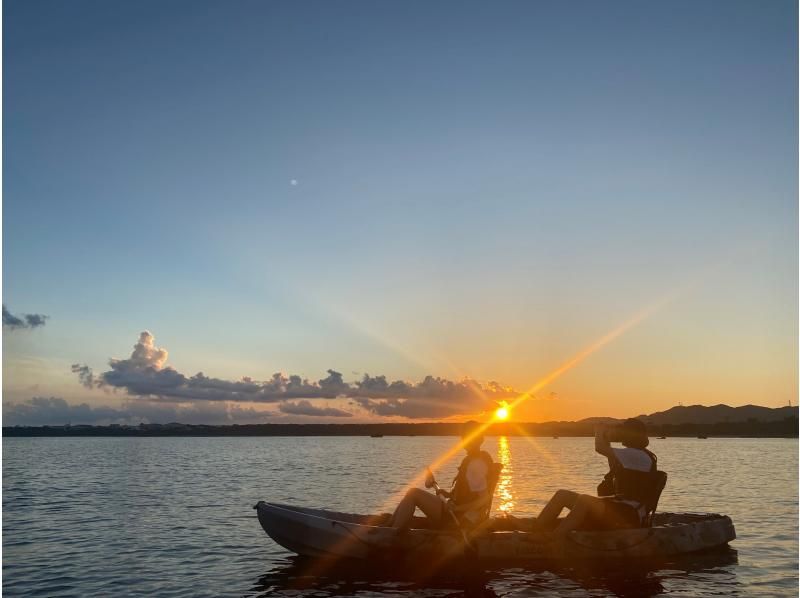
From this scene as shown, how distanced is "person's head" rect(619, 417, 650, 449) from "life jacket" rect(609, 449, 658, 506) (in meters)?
0.49

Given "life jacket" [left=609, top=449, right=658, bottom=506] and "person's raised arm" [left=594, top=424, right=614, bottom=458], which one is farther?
"life jacket" [left=609, top=449, right=658, bottom=506]

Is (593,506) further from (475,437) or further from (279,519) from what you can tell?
(279,519)

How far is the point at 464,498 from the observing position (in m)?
17.1

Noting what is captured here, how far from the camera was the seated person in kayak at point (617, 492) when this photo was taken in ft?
53.6

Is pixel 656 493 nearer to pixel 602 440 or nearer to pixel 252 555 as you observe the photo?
pixel 602 440

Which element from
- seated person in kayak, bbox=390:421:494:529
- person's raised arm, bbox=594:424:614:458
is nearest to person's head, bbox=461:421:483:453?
seated person in kayak, bbox=390:421:494:529

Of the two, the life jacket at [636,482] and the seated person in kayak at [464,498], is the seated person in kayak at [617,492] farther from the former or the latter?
the seated person in kayak at [464,498]

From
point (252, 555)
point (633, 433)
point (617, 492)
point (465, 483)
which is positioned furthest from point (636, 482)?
point (252, 555)

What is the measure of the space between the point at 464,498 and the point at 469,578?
1.99 metres

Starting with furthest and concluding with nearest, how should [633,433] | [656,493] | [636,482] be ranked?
[656,493] < [636,482] < [633,433]

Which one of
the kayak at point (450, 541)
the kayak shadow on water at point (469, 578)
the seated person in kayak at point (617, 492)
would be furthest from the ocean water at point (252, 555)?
the seated person in kayak at point (617, 492)

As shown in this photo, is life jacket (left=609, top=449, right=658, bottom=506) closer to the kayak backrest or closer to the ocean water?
the kayak backrest

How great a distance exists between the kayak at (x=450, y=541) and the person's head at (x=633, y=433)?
2785 mm

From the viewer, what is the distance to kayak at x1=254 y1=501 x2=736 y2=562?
17047 mm
